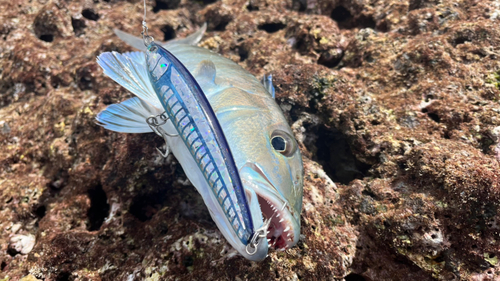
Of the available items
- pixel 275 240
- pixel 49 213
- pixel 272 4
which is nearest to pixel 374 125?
pixel 275 240

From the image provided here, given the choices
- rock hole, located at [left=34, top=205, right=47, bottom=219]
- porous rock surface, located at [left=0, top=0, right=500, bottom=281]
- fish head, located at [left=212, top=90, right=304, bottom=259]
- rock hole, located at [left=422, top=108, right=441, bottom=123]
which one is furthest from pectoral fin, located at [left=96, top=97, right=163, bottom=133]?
rock hole, located at [left=422, top=108, right=441, bottom=123]

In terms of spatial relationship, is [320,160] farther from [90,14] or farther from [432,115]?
[90,14]

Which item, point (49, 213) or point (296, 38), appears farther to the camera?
point (296, 38)

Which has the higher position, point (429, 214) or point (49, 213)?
point (429, 214)

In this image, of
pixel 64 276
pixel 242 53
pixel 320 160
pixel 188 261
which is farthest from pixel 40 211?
pixel 242 53

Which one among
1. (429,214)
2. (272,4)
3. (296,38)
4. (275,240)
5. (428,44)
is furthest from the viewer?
(272,4)

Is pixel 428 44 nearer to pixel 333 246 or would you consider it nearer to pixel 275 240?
pixel 333 246

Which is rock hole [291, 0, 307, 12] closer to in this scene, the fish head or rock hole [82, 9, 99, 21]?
the fish head
